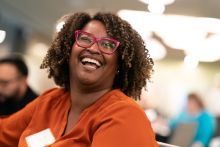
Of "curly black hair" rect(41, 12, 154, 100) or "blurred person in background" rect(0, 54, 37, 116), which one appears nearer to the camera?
"curly black hair" rect(41, 12, 154, 100)

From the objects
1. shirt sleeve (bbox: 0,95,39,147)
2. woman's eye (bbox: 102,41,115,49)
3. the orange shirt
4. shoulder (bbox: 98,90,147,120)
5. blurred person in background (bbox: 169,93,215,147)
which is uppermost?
woman's eye (bbox: 102,41,115,49)

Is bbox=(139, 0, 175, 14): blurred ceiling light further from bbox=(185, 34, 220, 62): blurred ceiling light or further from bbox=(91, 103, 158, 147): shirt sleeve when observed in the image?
bbox=(91, 103, 158, 147): shirt sleeve

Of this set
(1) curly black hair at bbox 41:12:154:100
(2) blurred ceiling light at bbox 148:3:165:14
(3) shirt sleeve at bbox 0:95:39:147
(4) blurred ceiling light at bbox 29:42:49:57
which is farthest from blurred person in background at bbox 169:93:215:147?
(3) shirt sleeve at bbox 0:95:39:147

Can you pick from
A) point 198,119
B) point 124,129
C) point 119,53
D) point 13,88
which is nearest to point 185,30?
point 198,119

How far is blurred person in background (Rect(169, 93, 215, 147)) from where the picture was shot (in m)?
2.57

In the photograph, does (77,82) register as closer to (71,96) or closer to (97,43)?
(71,96)

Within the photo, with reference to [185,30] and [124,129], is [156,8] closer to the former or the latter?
[185,30]

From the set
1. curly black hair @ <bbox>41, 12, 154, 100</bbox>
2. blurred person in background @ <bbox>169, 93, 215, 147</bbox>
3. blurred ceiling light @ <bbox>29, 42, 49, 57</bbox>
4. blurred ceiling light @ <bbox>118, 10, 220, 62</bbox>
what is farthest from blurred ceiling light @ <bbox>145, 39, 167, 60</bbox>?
curly black hair @ <bbox>41, 12, 154, 100</bbox>

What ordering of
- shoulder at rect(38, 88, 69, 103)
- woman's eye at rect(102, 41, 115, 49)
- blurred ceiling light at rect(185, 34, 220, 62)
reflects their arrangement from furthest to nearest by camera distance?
1. blurred ceiling light at rect(185, 34, 220, 62)
2. shoulder at rect(38, 88, 69, 103)
3. woman's eye at rect(102, 41, 115, 49)

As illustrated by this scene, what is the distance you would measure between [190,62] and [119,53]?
108cm

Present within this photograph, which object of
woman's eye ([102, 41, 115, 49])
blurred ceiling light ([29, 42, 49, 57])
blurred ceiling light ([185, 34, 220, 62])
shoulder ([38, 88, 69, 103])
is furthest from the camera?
blurred ceiling light ([29, 42, 49, 57])

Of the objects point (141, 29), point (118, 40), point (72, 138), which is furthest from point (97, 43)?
point (141, 29)

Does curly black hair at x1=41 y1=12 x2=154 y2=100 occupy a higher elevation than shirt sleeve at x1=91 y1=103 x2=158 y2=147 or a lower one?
higher

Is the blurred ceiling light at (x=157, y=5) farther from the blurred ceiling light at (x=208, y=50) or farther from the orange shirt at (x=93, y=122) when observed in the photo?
the orange shirt at (x=93, y=122)
